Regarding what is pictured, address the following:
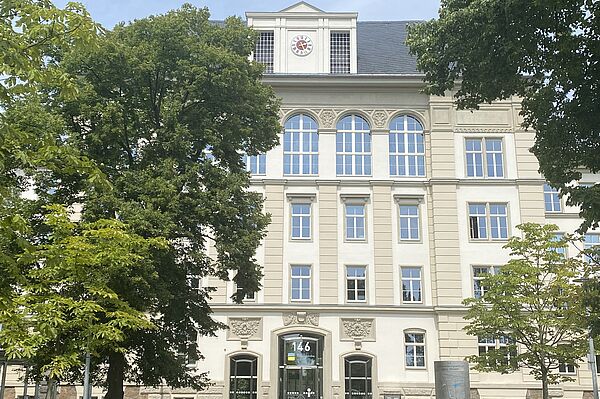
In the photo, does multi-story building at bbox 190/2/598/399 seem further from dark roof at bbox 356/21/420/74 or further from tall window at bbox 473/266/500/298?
dark roof at bbox 356/21/420/74

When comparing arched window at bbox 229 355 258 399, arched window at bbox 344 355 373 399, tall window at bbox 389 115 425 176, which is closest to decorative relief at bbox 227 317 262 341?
arched window at bbox 229 355 258 399

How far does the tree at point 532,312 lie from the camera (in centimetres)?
2652

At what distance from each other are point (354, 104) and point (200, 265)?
18583 mm

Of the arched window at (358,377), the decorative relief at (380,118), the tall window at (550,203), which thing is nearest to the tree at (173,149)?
the arched window at (358,377)

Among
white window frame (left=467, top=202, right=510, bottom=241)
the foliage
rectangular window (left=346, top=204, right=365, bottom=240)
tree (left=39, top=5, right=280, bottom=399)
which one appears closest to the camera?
the foliage

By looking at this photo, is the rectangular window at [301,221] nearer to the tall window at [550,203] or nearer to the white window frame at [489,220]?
the white window frame at [489,220]

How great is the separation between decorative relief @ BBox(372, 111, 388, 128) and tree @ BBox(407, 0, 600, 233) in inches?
860

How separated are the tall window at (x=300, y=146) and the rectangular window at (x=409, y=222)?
5.08 meters

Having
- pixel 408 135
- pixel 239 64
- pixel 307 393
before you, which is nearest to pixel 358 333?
pixel 307 393

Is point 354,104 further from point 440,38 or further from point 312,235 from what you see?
point 440,38

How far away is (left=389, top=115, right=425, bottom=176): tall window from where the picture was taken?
37.5 meters

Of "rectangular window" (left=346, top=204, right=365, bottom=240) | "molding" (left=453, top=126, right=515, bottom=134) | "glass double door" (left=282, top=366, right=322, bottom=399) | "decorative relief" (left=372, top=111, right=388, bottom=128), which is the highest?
"decorative relief" (left=372, top=111, right=388, bottom=128)

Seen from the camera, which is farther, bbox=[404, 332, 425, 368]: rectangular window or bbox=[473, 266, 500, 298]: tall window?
bbox=[473, 266, 500, 298]: tall window

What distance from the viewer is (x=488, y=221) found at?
120ft
